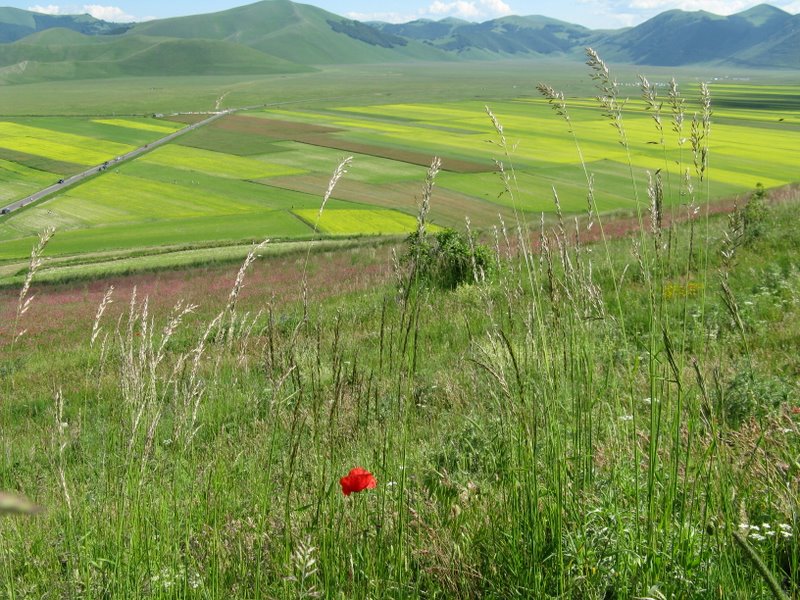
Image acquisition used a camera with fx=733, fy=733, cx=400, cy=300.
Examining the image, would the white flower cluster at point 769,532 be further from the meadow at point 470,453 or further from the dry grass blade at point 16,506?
the dry grass blade at point 16,506

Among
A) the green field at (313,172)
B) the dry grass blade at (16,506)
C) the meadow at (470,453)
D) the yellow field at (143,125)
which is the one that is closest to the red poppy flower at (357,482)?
the meadow at (470,453)

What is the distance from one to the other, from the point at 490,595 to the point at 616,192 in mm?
55101

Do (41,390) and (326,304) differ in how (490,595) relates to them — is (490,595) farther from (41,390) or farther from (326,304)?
(326,304)

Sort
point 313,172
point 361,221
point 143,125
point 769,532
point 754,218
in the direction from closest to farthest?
point 769,532, point 754,218, point 361,221, point 313,172, point 143,125

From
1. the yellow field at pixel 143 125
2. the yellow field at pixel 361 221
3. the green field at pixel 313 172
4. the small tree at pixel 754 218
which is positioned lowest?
the yellow field at pixel 361 221

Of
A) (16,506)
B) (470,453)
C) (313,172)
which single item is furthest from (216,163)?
(16,506)

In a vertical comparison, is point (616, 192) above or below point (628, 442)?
below

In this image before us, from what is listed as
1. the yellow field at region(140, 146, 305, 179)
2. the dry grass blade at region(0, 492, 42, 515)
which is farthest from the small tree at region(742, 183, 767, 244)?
the yellow field at region(140, 146, 305, 179)

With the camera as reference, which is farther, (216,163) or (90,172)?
(216,163)

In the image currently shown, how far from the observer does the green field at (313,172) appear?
4684cm

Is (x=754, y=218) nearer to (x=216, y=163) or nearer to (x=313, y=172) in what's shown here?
(x=313, y=172)

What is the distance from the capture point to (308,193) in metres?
57.9

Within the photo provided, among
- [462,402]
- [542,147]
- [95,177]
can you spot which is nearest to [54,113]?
[95,177]

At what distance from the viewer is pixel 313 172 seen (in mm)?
68000
